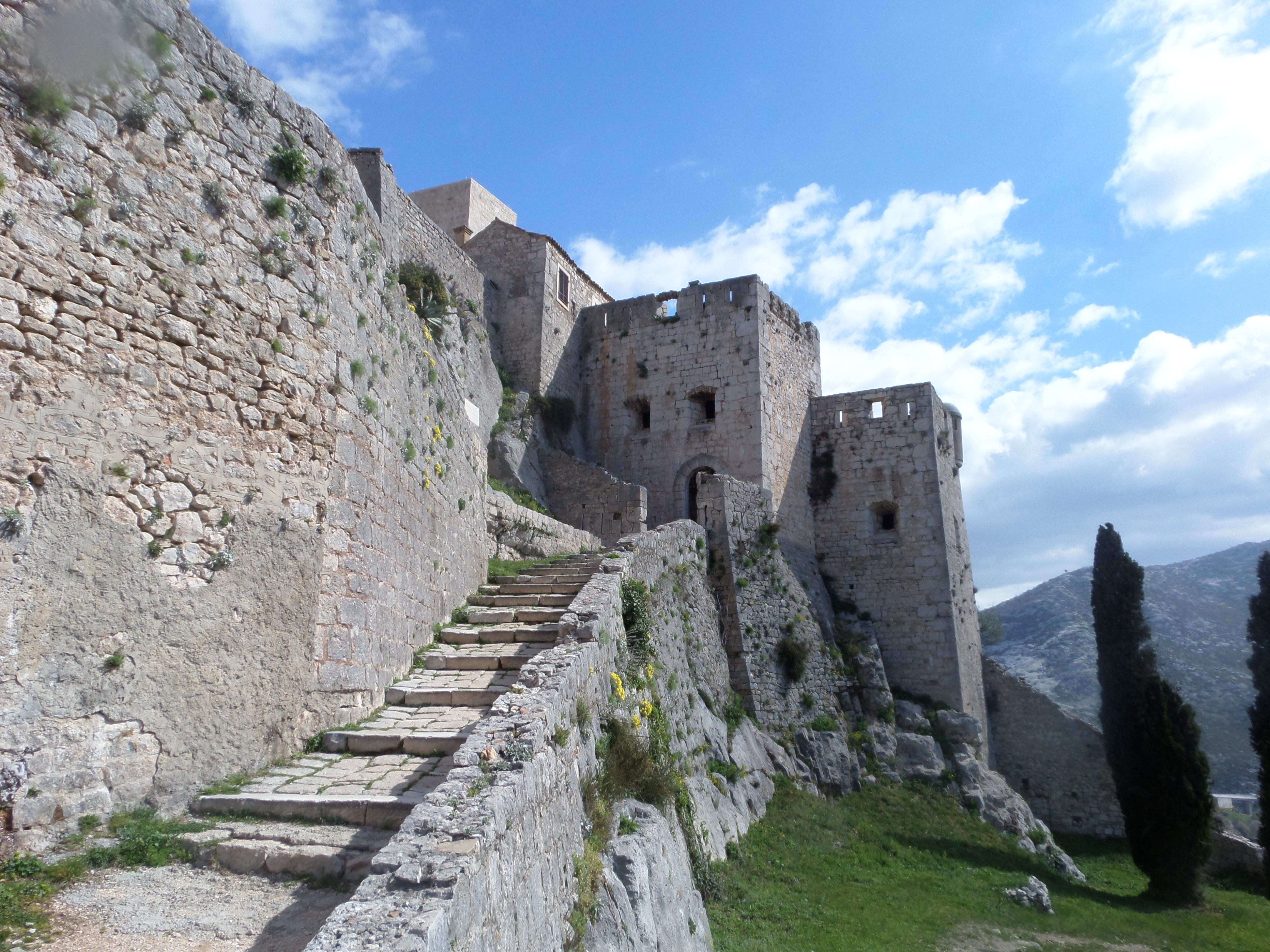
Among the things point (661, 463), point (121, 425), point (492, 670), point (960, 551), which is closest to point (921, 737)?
point (960, 551)

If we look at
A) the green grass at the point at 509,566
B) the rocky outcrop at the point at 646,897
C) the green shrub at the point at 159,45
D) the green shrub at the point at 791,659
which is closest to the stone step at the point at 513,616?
the green grass at the point at 509,566

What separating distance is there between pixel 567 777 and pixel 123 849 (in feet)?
9.27

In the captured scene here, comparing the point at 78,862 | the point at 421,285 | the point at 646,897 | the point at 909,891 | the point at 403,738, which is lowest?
the point at 909,891

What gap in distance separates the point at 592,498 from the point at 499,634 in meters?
10.9

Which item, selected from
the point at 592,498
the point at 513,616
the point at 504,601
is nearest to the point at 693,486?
the point at 592,498

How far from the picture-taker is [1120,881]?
18.9 m

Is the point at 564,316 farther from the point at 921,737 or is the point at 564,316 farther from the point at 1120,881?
the point at 1120,881

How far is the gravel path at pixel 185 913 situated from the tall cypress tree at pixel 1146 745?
19.4m

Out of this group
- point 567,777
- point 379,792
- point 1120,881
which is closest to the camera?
point 379,792

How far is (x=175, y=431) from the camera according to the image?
5824 mm

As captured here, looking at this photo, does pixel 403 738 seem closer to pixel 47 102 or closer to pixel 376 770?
pixel 376 770

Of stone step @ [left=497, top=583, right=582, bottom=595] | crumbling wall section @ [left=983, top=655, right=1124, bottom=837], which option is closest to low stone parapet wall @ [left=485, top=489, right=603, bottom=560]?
stone step @ [left=497, top=583, right=582, bottom=595]

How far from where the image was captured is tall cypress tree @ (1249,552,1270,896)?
18.9 meters

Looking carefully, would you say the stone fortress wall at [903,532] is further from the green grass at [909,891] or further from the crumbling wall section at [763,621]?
the green grass at [909,891]
